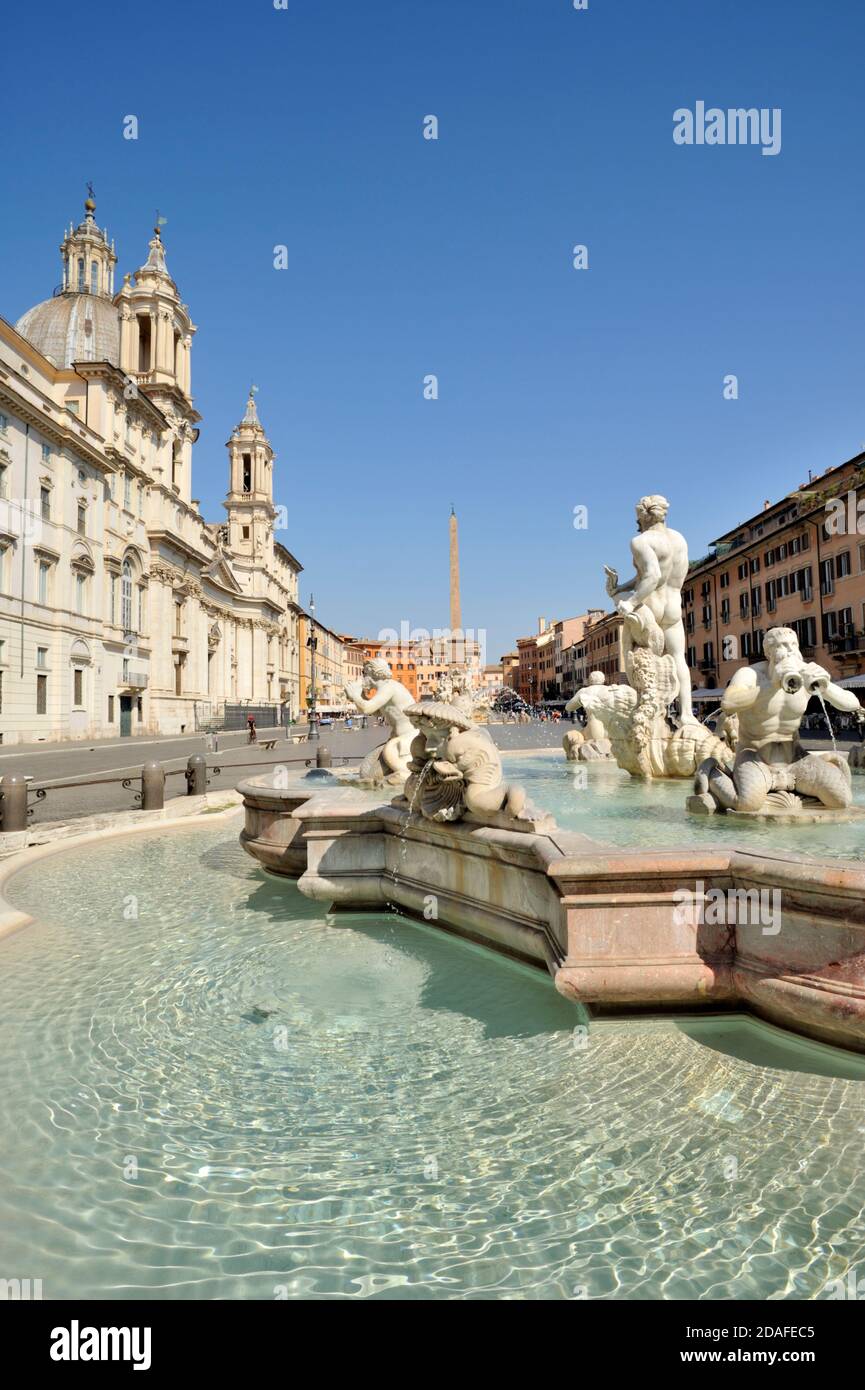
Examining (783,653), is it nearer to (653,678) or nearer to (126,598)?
(653,678)

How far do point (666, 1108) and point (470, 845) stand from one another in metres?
1.97

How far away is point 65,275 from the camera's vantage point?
59.3 meters

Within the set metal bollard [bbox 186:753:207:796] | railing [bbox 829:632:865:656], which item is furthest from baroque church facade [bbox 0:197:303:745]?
railing [bbox 829:632:865:656]

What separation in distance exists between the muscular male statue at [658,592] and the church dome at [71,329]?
5778 cm

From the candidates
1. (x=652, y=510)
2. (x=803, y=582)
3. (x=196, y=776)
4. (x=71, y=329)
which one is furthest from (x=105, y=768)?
(x=71, y=329)

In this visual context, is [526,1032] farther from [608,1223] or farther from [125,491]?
[125,491]

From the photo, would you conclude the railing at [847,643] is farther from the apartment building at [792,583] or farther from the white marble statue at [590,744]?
the white marble statue at [590,744]

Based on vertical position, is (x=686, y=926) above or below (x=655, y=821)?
below

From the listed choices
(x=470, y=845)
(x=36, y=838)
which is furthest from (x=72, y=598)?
(x=470, y=845)

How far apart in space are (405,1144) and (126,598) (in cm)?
4936

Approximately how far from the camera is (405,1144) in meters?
2.64

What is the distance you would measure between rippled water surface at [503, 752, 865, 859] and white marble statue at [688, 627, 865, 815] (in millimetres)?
256

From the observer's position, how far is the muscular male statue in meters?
8.95

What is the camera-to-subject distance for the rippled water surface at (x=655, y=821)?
450cm
